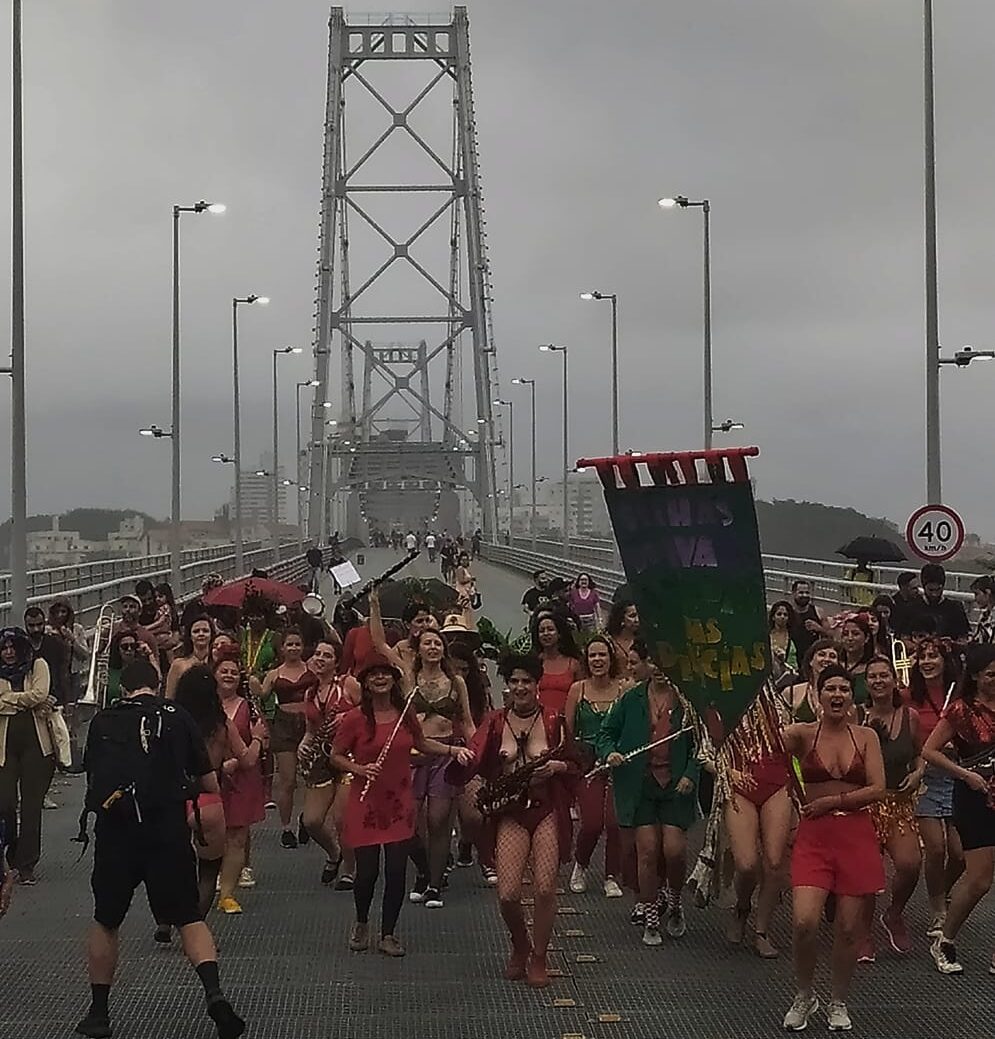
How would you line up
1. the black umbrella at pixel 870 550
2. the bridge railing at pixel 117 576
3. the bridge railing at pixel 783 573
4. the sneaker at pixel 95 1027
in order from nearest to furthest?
the sneaker at pixel 95 1027
the bridge railing at pixel 117 576
the bridge railing at pixel 783 573
the black umbrella at pixel 870 550

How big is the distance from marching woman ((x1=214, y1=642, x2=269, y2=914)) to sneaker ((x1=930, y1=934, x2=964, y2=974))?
3.02 metres

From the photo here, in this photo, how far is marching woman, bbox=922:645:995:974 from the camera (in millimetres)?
7242

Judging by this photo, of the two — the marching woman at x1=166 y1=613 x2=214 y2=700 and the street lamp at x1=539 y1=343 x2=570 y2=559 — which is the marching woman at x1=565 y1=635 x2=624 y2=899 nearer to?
the marching woman at x1=166 y1=613 x2=214 y2=700

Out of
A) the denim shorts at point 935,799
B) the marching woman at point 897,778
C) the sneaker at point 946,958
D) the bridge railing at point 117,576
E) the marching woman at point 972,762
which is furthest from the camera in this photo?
the bridge railing at point 117,576

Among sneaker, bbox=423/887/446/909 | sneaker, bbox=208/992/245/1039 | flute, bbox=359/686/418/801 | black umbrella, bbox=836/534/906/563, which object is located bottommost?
sneaker, bbox=423/887/446/909

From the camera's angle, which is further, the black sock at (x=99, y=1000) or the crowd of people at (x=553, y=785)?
the crowd of people at (x=553, y=785)

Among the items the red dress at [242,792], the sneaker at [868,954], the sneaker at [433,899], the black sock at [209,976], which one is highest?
the red dress at [242,792]

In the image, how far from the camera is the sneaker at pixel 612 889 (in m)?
9.25

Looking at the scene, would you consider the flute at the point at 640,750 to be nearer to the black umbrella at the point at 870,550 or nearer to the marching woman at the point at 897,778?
the marching woman at the point at 897,778

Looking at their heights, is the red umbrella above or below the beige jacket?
above

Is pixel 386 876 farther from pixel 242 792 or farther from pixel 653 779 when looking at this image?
pixel 653 779

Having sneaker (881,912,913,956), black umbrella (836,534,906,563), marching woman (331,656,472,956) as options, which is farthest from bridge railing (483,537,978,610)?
marching woman (331,656,472,956)

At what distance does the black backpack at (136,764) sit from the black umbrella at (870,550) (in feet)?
46.7

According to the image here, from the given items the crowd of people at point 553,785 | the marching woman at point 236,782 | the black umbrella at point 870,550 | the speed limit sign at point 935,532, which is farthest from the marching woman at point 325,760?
the black umbrella at point 870,550
